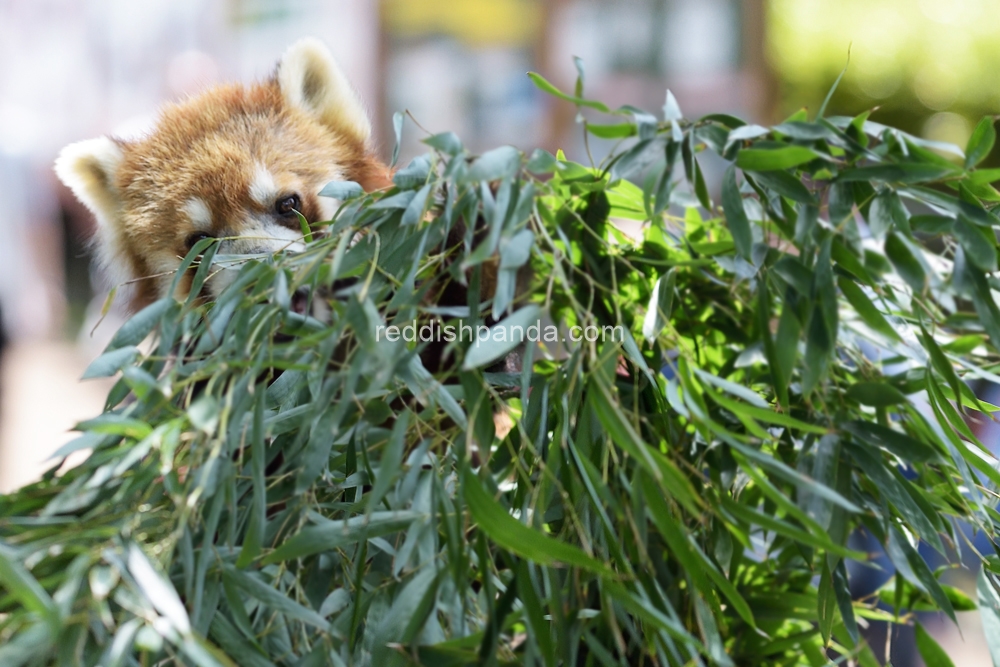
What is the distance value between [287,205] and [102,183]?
28 centimetres

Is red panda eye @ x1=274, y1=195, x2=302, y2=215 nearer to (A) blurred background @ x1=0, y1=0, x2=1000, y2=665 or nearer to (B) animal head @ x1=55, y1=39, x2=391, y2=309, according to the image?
(B) animal head @ x1=55, y1=39, x2=391, y2=309

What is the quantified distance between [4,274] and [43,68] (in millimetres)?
786

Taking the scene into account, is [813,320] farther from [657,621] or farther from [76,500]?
[76,500]

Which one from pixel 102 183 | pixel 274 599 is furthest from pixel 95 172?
pixel 274 599

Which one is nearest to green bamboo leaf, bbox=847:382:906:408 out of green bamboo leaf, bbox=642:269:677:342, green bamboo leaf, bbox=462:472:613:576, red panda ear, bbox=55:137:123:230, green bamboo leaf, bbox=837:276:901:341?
green bamboo leaf, bbox=837:276:901:341

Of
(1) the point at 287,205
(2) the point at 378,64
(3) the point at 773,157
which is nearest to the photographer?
(3) the point at 773,157

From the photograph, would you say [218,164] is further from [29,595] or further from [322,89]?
[29,595]

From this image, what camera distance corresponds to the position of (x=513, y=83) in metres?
2.94

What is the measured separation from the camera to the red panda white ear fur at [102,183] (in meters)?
1.01

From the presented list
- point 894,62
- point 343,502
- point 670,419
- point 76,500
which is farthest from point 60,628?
point 894,62

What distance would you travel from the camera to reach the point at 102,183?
1040 mm

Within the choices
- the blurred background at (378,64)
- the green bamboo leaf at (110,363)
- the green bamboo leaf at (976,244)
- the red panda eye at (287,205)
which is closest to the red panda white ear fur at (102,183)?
the red panda eye at (287,205)

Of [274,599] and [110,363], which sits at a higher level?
[110,363]

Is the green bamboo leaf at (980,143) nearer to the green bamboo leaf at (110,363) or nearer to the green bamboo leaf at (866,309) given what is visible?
the green bamboo leaf at (866,309)
